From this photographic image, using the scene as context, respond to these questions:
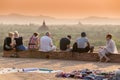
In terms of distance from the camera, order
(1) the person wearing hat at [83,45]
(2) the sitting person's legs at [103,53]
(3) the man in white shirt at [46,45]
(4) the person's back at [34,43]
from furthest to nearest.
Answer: (4) the person's back at [34,43] < (3) the man in white shirt at [46,45] < (1) the person wearing hat at [83,45] < (2) the sitting person's legs at [103,53]

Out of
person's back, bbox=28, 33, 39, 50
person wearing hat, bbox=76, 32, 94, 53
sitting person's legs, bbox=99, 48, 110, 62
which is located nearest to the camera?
sitting person's legs, bbox=99, 48, 110, 62

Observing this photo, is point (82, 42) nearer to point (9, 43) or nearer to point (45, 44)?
point (45, 44)

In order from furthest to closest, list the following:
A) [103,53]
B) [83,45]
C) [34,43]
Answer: [34,43], [83,45], [103,53]

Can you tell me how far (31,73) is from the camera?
535 inches

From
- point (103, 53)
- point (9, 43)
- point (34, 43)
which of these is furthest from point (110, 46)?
point (9, 43)

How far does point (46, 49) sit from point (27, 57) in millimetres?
905

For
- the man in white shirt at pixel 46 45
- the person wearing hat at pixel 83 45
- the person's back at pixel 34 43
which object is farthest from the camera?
the person's back at pixel 34 43

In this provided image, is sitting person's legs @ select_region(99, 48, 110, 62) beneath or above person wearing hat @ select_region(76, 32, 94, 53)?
beneath

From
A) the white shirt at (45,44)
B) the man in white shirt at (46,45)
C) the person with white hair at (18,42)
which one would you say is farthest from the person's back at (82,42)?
the person with white hair at (18,42)

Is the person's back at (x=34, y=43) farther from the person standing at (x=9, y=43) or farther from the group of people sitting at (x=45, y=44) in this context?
the person standing at (x=9, y=43)

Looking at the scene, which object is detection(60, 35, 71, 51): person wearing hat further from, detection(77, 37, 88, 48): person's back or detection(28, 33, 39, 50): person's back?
detection(28, 33, 39, 50): person's back

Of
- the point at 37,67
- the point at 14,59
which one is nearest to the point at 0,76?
the point at 37,67

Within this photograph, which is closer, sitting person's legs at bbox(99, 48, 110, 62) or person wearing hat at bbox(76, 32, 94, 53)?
sitting person's legs at bbox(99, 48, 110, 62)

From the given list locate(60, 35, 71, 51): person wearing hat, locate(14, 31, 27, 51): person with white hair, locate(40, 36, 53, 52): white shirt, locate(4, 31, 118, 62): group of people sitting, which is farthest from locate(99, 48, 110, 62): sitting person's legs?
locate(14, 31, 27, 51): person with white hair
